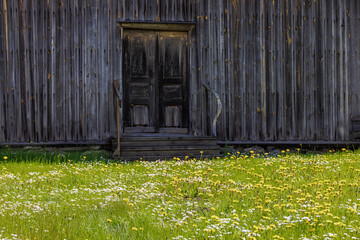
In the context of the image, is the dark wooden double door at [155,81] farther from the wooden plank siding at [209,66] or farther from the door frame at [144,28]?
the wooden plank siding at [209,66]

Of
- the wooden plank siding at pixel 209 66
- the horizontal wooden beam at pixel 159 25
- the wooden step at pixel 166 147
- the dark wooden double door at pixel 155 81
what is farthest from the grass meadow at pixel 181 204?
the horizontal wooden beam at pixel 159 25

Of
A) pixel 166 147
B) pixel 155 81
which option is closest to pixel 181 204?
pixel 166 147

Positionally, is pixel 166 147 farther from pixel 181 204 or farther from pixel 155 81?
pixel 181 204

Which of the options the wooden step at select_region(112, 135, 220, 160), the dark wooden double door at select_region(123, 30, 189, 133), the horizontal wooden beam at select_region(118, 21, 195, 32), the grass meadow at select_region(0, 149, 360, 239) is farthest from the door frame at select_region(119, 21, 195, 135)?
the grass meadow at select_region(0, 149, 360, 239)

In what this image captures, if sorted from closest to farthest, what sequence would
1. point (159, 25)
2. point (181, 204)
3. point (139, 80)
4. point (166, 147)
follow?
point (181, 204)
point (166, 147)
point (159, 25)
point (139, 80)

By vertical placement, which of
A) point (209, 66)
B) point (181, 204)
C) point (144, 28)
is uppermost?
point (144, 28)

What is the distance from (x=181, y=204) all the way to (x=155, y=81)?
6.31m

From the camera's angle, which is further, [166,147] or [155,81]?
[155,81]

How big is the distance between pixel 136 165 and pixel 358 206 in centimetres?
420

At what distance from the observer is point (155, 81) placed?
35.4 feet

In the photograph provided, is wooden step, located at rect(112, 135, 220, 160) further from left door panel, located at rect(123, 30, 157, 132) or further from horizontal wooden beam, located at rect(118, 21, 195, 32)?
horizontal wooden beam, located at rect(118, 21, 195, 32)

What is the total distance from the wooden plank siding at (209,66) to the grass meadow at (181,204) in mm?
2676

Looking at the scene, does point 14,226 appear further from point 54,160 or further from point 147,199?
point 54,160

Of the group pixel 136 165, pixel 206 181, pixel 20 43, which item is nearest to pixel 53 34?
pixel 20 43
